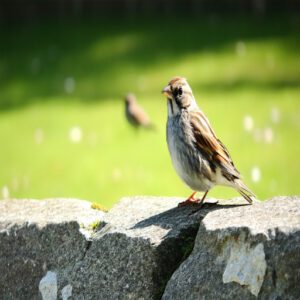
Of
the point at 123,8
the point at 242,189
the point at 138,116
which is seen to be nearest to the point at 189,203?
the point at 242,189

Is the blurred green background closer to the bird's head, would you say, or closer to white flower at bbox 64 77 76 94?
white flower at bbox 64 77 76 94

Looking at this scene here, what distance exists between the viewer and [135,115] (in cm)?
980

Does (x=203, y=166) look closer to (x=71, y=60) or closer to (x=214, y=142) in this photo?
(x=214, y=142)

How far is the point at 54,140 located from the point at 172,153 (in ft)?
18.3

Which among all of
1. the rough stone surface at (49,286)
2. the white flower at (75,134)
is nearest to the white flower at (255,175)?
the white flower at (75,134)

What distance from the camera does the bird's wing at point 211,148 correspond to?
14.7 feet

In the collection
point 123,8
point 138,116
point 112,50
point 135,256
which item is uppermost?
point 123,8

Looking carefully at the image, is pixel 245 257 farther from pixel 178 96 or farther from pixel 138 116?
pixel 138 116

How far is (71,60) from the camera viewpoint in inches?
513

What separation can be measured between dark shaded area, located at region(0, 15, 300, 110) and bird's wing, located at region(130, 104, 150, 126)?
52.5 inches

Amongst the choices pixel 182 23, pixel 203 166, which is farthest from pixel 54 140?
pixel 203 166

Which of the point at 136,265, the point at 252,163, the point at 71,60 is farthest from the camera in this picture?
the point at 71,60

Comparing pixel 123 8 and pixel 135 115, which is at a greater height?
pixel 123 8

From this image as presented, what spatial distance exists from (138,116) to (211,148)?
17.6ft
